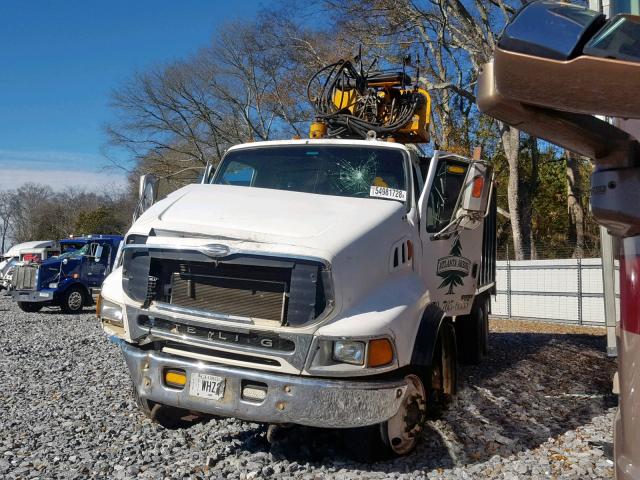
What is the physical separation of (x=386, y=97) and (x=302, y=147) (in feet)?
7.79

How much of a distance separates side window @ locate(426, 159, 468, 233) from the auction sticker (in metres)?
0.28

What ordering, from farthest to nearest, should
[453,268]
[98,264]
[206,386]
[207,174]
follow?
[98,264], [207,174], [453,268], [206,386]

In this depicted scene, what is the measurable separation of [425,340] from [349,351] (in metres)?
0.68

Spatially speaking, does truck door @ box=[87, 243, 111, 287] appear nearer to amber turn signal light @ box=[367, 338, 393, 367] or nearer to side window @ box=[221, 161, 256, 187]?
side window @ box=[221, 161, 256, 187]

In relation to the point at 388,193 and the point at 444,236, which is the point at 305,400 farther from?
the point at 444,236

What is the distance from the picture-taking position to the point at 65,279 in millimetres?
18766

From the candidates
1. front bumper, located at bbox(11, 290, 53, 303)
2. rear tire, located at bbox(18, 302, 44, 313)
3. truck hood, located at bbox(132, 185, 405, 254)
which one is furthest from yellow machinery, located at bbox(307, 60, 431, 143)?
rear tire, located at bbox(18, 302, 44, 313)

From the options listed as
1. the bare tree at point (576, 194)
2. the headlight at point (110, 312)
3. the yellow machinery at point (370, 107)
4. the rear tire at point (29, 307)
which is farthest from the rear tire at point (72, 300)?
the bare tree at point (576, 194)

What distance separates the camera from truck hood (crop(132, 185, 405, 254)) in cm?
401

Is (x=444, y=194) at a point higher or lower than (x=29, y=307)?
higher

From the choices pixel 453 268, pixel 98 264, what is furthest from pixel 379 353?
pixel 98 264

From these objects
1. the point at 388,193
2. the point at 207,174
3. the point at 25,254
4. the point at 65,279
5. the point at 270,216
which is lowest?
the point at 65,279

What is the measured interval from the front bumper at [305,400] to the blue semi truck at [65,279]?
50.9ft

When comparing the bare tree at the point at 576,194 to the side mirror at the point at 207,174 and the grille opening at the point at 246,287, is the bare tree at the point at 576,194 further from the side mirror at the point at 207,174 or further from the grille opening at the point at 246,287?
the grille opening at the point at 246,287
